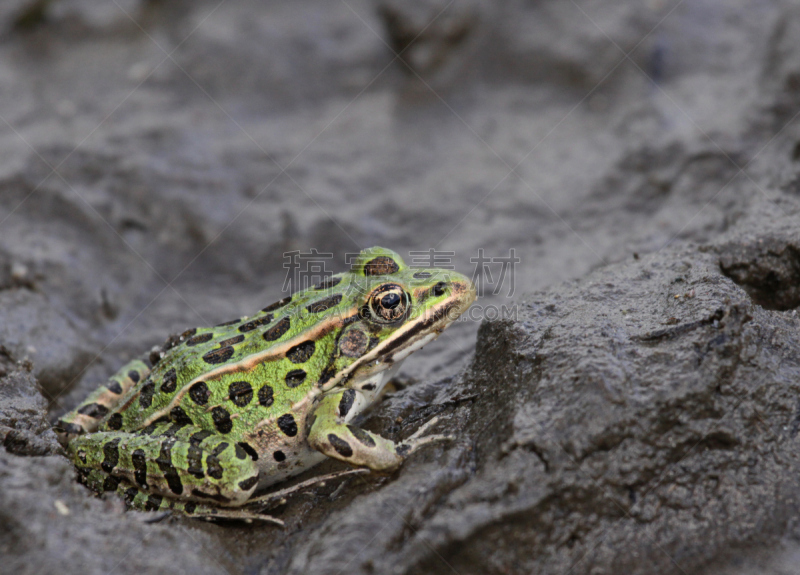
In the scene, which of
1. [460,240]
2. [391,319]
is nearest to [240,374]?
[391,319]

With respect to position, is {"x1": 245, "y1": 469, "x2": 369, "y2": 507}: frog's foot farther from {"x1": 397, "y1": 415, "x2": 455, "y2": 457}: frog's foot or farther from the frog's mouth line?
the frog's mouth line

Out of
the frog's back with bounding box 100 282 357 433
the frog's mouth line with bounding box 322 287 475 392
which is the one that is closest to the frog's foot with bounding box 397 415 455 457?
the frog's mouth line with bounding box 322 287 475 392

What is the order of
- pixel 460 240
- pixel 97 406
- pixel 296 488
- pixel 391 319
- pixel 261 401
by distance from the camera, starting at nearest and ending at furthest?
pixel 296 488 → pixel 261 401 → pixel 391 319 → pixel 97 406 → pixel 460 240

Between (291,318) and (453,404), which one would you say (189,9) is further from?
(453,404)

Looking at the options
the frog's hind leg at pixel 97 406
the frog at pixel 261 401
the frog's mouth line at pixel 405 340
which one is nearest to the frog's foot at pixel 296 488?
the frog at pixel 261 401

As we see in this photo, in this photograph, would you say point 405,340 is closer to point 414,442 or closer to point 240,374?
point 414,442

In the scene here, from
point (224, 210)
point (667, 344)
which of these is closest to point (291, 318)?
point (667, 344)
